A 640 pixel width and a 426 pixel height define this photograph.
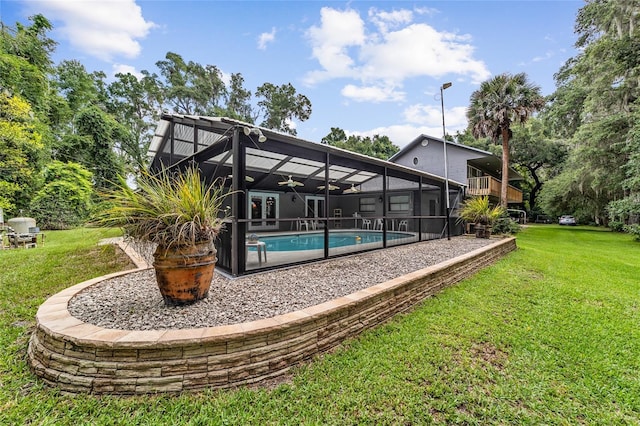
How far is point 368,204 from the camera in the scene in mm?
16688

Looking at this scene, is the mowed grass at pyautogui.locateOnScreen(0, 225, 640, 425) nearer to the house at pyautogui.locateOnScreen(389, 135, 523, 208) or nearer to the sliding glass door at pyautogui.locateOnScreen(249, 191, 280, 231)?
the sliding glass door at pyautogui.locateOnScreen(249, 191, 280, 231)

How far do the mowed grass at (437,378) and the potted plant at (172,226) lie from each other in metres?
1.12

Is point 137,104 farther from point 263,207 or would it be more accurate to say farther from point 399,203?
point 399,203

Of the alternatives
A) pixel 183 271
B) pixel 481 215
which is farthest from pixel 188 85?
pixel 183 271

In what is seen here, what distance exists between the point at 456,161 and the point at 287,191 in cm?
979

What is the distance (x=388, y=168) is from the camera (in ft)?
25.1

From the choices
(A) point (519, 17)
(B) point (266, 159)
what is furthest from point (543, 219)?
(B) point (266, 159)

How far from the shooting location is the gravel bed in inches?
101

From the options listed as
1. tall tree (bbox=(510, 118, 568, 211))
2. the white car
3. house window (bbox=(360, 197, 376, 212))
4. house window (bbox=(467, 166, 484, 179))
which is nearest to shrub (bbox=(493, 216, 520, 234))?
house window (bbox=(467, 166, 484, 179))

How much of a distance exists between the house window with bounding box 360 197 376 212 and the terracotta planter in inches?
562

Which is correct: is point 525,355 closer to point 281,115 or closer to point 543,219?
point 281,115

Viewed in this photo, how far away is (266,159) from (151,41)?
7.27m

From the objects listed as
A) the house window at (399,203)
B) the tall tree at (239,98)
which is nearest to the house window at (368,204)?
the house window at (399,203)

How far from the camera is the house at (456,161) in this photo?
14.0m
